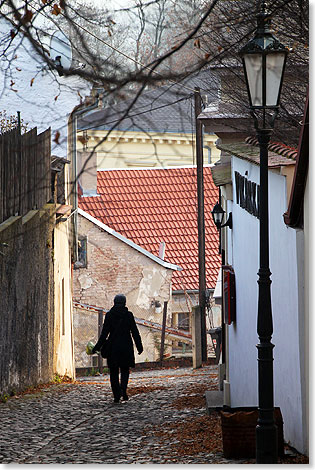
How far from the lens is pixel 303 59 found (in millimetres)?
11484

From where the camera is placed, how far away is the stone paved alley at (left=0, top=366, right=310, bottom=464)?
8.62 meters

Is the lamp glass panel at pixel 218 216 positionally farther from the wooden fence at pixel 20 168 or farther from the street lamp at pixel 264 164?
the street lamp at pixel 264 164

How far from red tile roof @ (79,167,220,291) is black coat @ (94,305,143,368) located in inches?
600

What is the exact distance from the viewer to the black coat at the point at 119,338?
13.1 m

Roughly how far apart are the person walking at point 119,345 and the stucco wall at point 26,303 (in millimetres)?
1320

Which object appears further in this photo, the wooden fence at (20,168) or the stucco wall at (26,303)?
the wooden fence at (20,168)

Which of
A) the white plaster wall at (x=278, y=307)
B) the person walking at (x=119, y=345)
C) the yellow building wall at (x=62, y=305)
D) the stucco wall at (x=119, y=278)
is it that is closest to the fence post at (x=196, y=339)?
the yellow building wall at (x=62, y=305)

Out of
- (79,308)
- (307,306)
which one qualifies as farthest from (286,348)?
(79,308)

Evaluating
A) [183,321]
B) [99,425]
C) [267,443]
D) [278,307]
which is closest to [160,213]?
[183,321]

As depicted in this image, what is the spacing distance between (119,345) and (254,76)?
6.69 metres

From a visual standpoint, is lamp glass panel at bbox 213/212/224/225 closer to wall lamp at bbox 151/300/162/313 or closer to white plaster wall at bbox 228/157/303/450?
white plaster wall at bbox 228/157/303/450

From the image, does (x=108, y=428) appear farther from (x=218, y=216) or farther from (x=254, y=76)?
(x=218, y=216)

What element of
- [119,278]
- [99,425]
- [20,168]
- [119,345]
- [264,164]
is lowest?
[99,425]

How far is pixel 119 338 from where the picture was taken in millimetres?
13250
